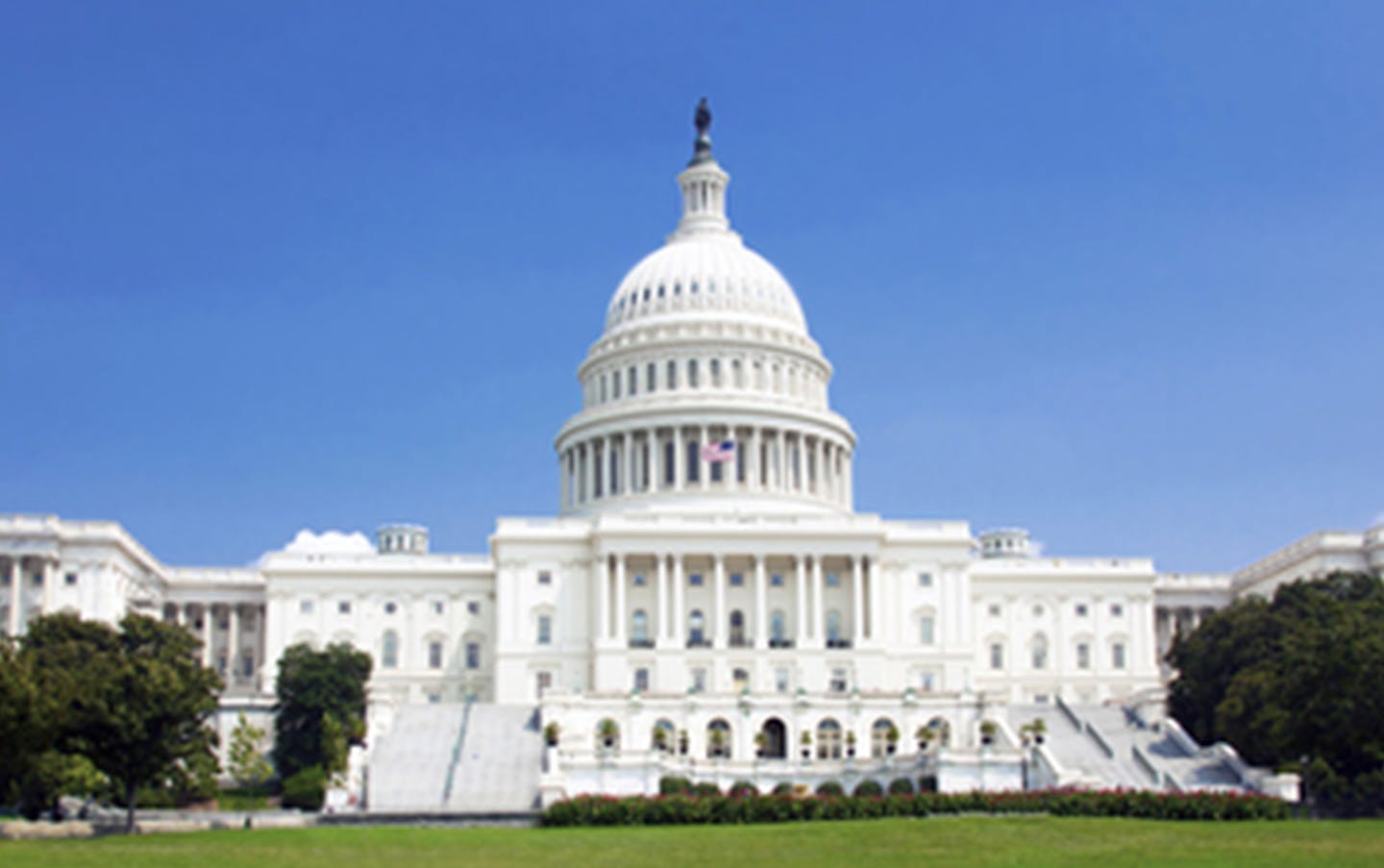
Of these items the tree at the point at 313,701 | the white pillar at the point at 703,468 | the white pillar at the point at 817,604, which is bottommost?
the tree at the point at 313,701

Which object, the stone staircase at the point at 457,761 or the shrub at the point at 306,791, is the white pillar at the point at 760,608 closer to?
the stone staircase at the point at 457,761

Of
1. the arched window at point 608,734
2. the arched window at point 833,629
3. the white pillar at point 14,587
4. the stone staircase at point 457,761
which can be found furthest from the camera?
the arched window at point 833,629

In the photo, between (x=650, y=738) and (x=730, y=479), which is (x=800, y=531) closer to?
(x=730, y=479)

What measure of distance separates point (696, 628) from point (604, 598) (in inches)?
243

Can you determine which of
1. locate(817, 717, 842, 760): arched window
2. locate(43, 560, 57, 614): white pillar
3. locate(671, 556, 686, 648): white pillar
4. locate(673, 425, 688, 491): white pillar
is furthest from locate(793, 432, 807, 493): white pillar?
locate(43, 560, 57, 614): white pillar

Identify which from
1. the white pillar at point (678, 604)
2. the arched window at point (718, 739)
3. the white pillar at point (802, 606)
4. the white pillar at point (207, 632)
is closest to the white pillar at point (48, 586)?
the white pillar at point (207, 632)

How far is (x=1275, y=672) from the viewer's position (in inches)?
3369

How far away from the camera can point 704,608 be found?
115 m

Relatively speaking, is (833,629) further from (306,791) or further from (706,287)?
(306,791)

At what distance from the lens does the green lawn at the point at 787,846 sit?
49.5 meters

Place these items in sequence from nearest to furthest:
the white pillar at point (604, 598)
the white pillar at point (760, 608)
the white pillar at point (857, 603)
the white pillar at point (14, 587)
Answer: the white pillar at point (14, 587) → the white pillar at point (604, 598) → the white pillar at point (760, 608) → the white pillar at point (857, 603)

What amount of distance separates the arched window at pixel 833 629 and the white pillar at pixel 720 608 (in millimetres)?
6227

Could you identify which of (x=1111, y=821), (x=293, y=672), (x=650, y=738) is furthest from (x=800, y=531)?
(x=1111, y=821)

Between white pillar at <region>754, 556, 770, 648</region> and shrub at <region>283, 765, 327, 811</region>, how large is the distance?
33.7 metres
